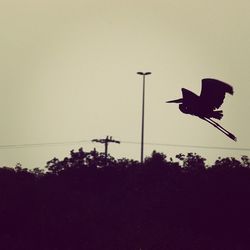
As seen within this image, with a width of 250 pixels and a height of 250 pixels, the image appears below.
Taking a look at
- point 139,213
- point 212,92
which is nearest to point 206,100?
point 212,92

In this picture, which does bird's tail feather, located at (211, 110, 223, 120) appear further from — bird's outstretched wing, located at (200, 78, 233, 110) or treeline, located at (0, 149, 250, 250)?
treeline, located at (0, 149, 250, 250)

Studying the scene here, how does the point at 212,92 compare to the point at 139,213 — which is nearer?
the point at 212,92

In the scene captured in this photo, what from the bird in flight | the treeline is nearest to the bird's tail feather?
the bird in flight

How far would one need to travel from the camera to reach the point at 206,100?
43.1 feet

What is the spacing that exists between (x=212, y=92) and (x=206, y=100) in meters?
0.26

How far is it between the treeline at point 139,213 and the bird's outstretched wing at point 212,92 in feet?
35.8

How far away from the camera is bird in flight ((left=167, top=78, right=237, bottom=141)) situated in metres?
12.7

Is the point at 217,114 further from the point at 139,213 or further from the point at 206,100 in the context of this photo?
the point at 139,213

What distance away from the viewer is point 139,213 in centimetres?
3216

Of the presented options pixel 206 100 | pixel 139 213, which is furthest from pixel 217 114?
pixel 139 213

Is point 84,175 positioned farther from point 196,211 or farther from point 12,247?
point 12,247

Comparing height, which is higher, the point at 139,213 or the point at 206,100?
the point at 206,100

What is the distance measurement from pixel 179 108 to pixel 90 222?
16133 millimetres

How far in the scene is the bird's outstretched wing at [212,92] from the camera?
12.6 metres
